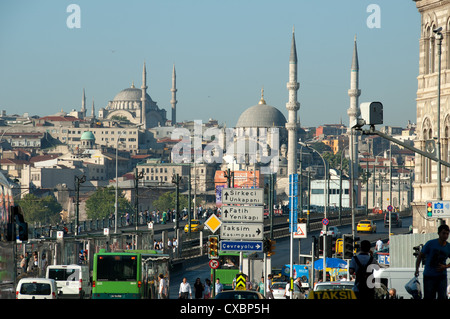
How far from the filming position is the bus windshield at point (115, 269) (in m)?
28.5

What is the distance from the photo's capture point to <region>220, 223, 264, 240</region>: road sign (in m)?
25.2

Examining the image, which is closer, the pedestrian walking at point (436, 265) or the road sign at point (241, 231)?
the pedestrian walking at point (436, 265)

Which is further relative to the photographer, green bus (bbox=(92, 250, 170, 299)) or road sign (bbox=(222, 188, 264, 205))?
green bus (bbox=(92, 250, 170, 299))

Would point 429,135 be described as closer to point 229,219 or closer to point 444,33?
point 444,33

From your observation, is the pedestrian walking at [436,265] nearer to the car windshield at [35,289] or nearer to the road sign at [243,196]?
the road sign at [243,196]

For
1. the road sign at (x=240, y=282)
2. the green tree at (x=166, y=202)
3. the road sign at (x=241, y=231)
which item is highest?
the green tree at (x=166, y=202)

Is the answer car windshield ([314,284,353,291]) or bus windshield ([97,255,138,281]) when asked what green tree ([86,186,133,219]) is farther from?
car windshield ([314,284,353,291])

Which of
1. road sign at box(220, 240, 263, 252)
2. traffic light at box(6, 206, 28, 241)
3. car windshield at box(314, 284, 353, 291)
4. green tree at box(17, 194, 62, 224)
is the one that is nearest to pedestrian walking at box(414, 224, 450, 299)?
car windshield at box(314, 284, 353, 291)

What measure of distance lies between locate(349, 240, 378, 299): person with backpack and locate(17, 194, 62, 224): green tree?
143 metres

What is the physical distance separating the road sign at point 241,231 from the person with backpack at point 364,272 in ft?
32.5

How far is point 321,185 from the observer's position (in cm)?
16575

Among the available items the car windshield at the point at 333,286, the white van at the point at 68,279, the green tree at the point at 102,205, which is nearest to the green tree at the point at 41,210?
the green tree at the point at 102,205

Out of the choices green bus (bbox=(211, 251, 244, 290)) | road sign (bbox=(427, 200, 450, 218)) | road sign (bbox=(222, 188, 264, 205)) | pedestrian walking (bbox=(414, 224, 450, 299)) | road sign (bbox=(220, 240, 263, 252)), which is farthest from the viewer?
green bus (bbox=(211, 251, 244, 290))
